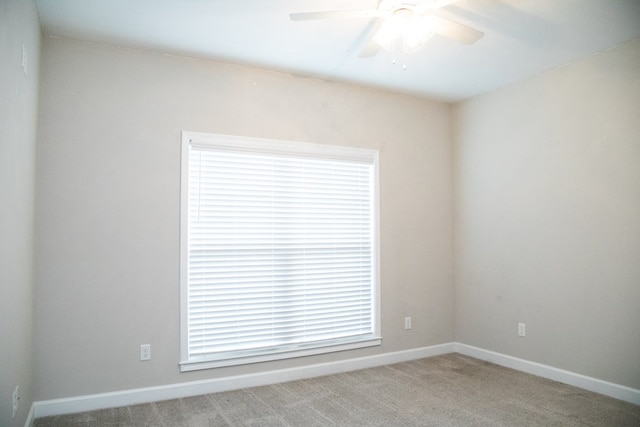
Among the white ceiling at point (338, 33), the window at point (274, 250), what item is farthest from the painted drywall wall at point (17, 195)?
the window at point (274, 250)

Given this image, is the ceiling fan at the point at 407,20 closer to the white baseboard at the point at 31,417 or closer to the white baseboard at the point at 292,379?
the white baseboard at the point at 292,379

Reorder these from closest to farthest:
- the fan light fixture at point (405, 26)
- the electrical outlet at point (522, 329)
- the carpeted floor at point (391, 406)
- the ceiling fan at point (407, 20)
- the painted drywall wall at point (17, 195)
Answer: the painted drywall wall at point (17, 195) → the ceiling fan at point (407, 20) → the fan light fixture at point (405, 26) → the carpeted floor at point (391, 406) → the electrical outlet at point (522, 329)

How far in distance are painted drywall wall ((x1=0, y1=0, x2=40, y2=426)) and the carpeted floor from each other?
2.37 feet

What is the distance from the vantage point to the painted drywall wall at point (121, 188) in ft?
10.2

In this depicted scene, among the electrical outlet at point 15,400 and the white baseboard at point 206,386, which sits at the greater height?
the electrical outlet at point 15,400

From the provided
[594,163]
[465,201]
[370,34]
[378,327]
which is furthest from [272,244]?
[594,163]

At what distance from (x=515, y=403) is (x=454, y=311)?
1.55 metres

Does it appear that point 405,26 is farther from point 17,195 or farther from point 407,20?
point 17,195

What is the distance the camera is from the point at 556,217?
3.80m

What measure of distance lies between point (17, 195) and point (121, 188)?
89 cm

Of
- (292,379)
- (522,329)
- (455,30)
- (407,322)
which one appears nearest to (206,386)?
(292,379)

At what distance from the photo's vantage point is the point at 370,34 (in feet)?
10.3

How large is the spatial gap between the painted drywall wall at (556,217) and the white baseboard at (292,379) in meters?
0.08

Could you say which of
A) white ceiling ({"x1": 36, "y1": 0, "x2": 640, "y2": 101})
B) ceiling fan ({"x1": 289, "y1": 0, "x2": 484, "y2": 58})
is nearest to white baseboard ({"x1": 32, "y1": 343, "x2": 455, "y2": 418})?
white ceiling ({"x1": 36, "y1": 0, "x2": 640, "y2": 101})
